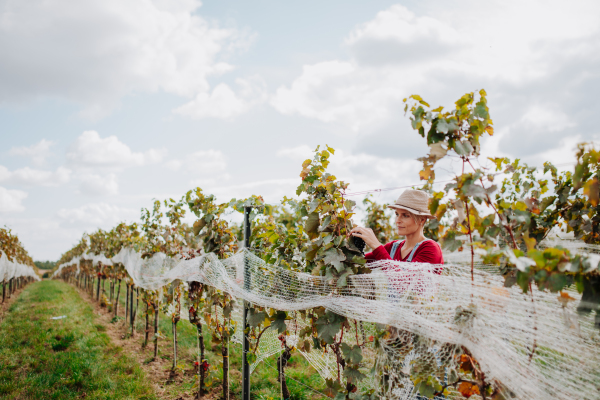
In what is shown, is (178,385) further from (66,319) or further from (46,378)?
(66,319)

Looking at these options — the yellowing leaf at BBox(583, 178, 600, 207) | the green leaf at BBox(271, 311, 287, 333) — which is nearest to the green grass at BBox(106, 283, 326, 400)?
the green leaf at BBox(271, 311, 287, 333)

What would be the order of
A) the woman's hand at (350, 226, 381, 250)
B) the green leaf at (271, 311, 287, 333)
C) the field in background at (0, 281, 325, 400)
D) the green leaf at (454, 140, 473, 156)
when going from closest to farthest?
the green leaf at (454, 140, 473, 156) < the woman's hand at (350, 226, 381, 250) < the green leaf at (271, 311, 287, 333) < the field in background at (0, 281, 325, 400)

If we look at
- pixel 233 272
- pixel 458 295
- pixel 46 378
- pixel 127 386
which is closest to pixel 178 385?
pixel 127 386

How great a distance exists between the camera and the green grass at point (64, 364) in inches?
180

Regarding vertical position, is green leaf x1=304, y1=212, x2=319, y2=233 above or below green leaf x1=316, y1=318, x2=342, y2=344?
above

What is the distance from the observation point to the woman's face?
2537 millimetres

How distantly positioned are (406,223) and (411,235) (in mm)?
116

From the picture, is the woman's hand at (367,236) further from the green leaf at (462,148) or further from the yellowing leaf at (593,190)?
the yellowing leaf at (593,190)

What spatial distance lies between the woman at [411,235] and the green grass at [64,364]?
3735mm

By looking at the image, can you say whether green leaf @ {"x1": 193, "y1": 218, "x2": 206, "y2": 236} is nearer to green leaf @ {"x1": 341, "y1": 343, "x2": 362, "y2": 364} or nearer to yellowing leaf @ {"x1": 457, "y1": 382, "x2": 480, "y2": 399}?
green leaf @ {"x1": 341, "y1": 343, "x2": 362, "y2": 364}

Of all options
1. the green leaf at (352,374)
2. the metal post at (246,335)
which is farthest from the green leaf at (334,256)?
the metal post at (246,335)

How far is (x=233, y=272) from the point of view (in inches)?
132

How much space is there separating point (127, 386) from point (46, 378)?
1.24 meters

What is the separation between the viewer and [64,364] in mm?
5520
